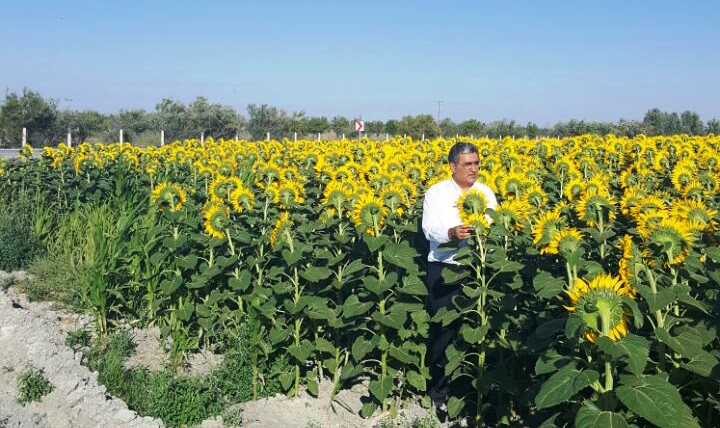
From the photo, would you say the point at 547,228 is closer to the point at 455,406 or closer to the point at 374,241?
the point at 374,241

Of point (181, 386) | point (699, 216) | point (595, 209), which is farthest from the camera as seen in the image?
point (181, 386)

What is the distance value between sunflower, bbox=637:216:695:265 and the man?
51.7 inches

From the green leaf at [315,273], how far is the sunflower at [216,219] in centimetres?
67

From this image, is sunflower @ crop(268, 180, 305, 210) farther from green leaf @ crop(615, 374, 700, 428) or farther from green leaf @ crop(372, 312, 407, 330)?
green leaf @ crop(615, 374, 700, 428)

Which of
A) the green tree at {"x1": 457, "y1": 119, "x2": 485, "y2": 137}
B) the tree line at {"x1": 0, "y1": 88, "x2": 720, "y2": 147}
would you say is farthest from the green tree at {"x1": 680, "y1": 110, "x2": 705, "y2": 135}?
the green tree at {"x1": 457, "y1": 119, "x2": 485, "y2": 137}

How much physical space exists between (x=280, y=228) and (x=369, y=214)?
56cm

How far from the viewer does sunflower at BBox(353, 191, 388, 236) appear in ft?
13.0

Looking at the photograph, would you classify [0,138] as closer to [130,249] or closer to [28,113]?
[28,113]

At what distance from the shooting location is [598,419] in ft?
7.32

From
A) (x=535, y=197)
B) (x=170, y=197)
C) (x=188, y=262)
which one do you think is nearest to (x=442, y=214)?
(x=535, y=197)

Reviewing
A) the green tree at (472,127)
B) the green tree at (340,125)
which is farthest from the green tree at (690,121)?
the green tree at (340,125)

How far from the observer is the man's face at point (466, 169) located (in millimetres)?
4180

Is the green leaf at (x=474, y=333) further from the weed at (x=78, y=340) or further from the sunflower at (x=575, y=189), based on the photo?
the weed at (x=78, y=340)

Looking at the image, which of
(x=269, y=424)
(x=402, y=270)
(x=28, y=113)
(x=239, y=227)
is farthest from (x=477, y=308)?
(x=28, y=113)
